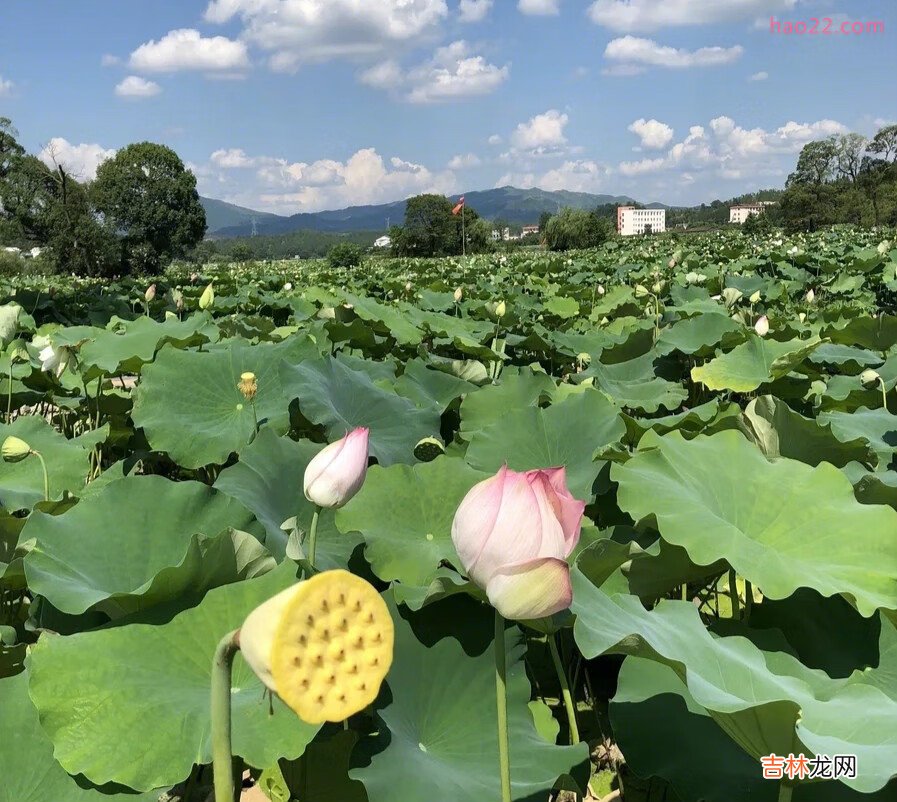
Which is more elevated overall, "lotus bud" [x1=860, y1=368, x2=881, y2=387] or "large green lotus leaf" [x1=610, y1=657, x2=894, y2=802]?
"lotus bud" [x1=860, y1=368, x2=881, y2=387]

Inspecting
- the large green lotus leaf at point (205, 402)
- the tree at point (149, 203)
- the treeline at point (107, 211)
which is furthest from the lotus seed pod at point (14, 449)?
the tree at point (149, 203)

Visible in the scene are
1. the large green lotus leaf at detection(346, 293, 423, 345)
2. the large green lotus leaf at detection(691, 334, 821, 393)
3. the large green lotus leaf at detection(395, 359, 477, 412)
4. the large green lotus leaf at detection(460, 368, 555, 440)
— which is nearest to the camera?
the large green lotus leaf at detection(460, 368, 555, 440)

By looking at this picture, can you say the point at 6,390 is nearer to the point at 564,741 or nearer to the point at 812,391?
the point at 564,741

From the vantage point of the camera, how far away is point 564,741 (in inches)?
46.3

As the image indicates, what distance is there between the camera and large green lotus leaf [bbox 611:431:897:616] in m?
0.98

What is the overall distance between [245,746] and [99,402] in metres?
1.92

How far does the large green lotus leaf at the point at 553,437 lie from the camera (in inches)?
59.6

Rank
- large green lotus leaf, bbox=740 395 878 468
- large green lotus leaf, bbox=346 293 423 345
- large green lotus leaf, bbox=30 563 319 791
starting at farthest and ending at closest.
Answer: large green lotus leaf, bbox=346 293 423 345, large green lotus leaf, bbox=740 395 878 468, large green lotus leaf, bbox=30 563 319 791

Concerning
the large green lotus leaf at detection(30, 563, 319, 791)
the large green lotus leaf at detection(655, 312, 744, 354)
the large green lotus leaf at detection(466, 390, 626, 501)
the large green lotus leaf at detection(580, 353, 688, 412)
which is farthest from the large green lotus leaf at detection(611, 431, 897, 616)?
the large green lotus leaf at detection(655, 312, 744, 354)

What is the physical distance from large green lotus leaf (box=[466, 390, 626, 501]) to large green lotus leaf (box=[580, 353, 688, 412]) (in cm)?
61

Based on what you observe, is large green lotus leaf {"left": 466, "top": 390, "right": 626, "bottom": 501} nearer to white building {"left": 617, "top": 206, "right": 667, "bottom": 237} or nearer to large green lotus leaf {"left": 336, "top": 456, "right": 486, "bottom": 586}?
large green lotus leaf {"left": 336, "top": 456, "right": 486, "bottom": 586}

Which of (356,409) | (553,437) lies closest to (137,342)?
(356,409)

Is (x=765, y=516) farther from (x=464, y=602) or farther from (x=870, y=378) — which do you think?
(x=870, y=378)

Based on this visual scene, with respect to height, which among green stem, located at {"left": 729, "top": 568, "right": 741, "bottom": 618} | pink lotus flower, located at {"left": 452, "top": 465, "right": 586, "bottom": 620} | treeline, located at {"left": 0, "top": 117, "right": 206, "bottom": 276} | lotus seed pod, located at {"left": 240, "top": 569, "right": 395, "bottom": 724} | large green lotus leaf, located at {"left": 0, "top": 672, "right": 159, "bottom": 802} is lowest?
green stem, located at {"left": 729, "top": 568, "right": 741, "bottom": 618}
